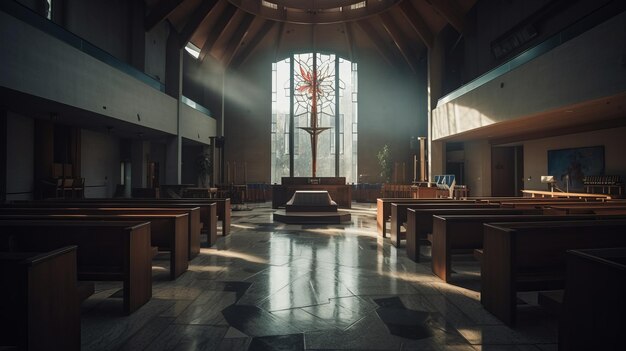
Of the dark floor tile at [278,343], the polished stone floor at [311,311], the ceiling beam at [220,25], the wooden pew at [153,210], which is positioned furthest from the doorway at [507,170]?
the dark floor tile at [278,343]

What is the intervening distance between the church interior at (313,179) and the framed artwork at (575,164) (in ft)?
0.17

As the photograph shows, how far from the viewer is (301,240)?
5.38 meters

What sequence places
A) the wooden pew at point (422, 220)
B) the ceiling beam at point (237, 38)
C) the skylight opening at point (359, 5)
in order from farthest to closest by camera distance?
the ceiling beam at point (237, 38)
the skylight opening at point (359, 5)
the wooden pew at point (422, 220)

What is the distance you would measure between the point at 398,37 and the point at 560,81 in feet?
26.2

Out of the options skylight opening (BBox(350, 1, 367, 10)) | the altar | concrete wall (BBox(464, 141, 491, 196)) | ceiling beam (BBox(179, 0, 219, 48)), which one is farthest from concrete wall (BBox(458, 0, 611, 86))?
ceiling beam (BBox(179, 0, 219, 48))

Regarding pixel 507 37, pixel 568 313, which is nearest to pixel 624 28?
pixel 507 37

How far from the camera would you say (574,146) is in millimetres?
9148

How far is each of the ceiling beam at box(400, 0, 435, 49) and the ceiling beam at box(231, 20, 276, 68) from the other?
18.0 feet

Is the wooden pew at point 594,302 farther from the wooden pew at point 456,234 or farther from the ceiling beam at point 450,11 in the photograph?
the ceiling beam at point 450,11

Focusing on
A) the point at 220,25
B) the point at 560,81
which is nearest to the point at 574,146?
the point at 560,81

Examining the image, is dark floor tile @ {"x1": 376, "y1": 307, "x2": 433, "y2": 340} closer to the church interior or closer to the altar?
the church interior

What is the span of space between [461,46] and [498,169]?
5.10 metres

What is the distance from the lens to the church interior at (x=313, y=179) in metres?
2.10

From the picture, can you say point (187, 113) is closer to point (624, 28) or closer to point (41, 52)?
point (41, 52)
